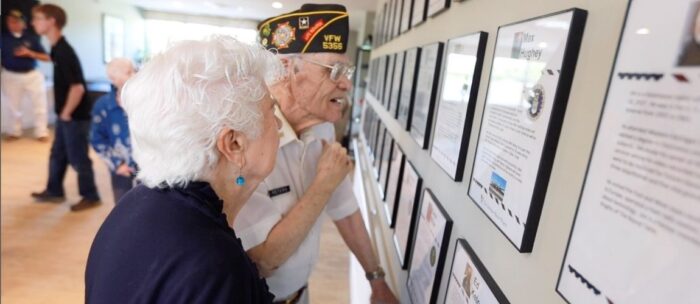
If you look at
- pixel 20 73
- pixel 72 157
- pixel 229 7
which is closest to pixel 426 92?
pixel 72 157

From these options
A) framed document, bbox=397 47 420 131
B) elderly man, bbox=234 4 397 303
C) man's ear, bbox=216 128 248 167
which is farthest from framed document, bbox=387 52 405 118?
man's ear, bbox=216 128 248 167

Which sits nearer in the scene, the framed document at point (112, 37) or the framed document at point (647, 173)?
the framed document at point (647, 173)

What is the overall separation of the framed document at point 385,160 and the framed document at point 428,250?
0.77 metres

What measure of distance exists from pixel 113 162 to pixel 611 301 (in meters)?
2.79

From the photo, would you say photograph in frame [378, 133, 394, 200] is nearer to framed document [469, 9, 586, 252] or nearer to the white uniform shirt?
the white uniform shirt

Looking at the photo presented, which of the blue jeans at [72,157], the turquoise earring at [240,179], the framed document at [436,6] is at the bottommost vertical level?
the blue jeans at [72,157]

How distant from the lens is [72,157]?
3508 mm

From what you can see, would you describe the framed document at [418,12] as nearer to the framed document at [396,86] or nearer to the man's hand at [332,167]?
the framed document at [396,86]

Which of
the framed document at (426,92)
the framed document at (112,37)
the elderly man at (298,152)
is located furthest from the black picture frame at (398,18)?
the framed document at (112,37)

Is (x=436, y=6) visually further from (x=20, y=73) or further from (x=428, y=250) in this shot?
(x=20, y=73)

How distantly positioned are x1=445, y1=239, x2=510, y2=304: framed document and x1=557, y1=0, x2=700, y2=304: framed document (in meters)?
0.24

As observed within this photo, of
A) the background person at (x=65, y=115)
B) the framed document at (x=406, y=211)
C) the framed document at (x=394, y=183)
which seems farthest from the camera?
the background person at (x=65, y=115)

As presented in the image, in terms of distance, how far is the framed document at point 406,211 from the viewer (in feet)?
4.44

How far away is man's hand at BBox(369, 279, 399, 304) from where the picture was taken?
4.46ft
